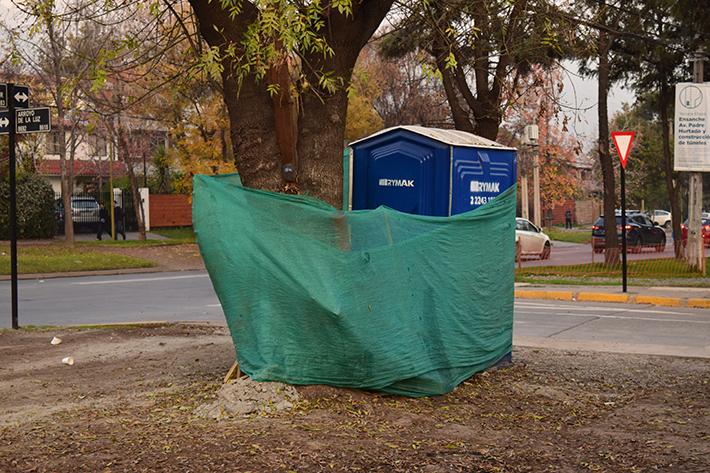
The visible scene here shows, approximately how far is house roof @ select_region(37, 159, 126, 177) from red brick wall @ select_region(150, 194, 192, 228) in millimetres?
6857

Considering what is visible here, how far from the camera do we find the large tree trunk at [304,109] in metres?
8.06

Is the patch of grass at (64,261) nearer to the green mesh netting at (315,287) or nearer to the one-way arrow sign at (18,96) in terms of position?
the one-way arrow sign at (18,96)

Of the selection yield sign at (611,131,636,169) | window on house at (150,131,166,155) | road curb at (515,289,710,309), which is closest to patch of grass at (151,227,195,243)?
window on house at (150,131,166,155)

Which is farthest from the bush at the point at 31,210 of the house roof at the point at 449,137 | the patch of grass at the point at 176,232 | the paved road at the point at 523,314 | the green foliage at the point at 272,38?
the green foliage at the point at 272,38

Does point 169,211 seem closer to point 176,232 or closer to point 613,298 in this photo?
point 176,232

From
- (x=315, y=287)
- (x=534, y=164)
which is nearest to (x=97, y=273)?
(x=315, y=287)

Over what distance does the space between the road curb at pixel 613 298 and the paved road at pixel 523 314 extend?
1.98 ft

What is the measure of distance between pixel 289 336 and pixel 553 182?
58734 mm

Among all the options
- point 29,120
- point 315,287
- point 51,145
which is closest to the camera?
point 315,287

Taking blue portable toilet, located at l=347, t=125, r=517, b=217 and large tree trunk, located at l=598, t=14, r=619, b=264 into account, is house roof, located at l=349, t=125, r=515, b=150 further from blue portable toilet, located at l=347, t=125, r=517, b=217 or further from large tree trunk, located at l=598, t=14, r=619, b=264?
large tree trunk, located at l=598, t=14, r=619, b=264

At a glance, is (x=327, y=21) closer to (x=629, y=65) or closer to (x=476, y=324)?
(x=476, y=324)

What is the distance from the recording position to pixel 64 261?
29391 millimetres

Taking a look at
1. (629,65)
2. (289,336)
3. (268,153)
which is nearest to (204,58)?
(268,153)

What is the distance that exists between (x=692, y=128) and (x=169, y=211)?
32.1m
